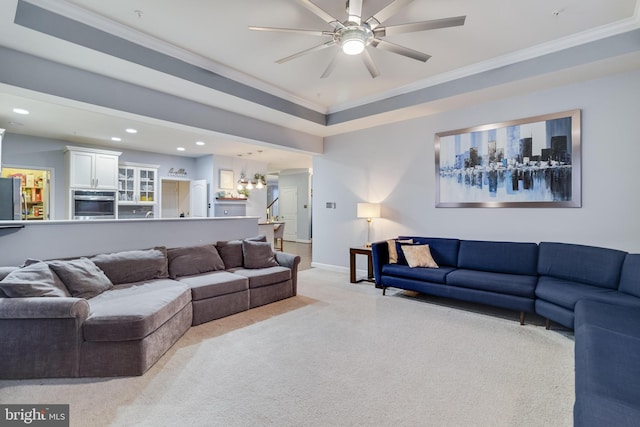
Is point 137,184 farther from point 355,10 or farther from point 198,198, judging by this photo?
point 355,10

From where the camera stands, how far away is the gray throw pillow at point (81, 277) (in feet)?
8.96

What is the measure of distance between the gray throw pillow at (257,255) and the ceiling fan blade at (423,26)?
10.0 feet

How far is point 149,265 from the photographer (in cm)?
343

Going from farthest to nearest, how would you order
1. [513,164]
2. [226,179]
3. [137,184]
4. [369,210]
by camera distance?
[226,179] < [137,184] < [369,210] < [513,164]

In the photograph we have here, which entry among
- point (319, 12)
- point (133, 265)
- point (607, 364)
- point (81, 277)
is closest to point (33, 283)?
point (81, 277)

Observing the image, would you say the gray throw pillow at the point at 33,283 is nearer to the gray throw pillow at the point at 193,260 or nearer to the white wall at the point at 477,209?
the gray throw pillow at the point at 193,260

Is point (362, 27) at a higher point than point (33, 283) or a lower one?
higher

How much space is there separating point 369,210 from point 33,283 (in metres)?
4.24

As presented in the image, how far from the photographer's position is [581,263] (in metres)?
3.23

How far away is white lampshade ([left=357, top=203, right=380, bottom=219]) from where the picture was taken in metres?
5.12

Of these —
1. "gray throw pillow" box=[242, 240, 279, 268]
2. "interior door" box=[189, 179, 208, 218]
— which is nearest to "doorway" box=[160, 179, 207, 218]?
"interior door" box=[189, 179, 208, 218]

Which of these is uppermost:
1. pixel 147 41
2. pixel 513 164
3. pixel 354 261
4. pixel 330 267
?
pixel 147 41

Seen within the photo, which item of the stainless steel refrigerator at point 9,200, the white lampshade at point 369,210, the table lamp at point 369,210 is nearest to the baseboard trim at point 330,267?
the table lamp at point 369,210

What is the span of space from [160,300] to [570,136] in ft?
16.0
